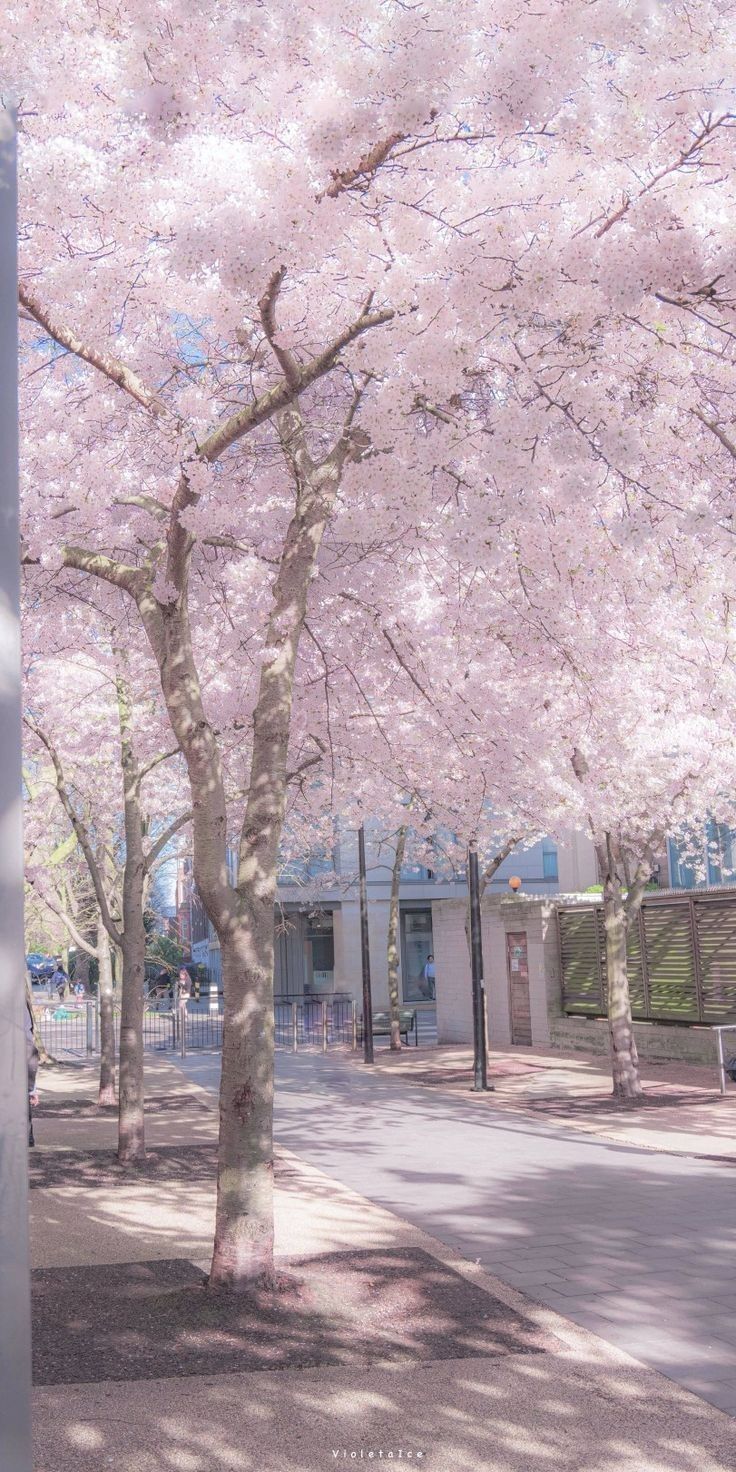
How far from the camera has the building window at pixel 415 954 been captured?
5112cm

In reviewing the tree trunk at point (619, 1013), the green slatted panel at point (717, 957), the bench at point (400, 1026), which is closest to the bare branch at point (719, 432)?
the tree trunk at point (619, 1013)

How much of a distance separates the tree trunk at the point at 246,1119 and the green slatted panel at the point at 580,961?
18.7 m

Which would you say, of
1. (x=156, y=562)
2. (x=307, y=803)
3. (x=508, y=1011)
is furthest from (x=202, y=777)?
(x=508, y=1011)

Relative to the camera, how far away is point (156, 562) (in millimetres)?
8594

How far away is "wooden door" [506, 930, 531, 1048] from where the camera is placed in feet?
93.5

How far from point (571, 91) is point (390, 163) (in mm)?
1544

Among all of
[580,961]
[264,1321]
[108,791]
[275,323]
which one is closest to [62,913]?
[108,791]

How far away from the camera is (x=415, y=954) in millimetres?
52844

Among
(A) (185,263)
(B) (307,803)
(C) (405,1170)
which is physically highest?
(A) (185,263)

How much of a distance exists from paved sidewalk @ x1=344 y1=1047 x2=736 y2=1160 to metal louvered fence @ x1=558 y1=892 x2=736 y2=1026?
3.54 feet

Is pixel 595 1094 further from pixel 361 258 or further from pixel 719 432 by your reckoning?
pixel 361 258

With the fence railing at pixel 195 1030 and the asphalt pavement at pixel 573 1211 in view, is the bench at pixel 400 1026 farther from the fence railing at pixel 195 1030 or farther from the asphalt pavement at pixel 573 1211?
the asphalt pavement at pixel 573 1211

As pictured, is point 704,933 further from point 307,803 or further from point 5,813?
point 5,813

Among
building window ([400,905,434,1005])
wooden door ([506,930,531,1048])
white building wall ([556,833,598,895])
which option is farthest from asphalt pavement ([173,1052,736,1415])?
building window ([400,905,434,1005])
